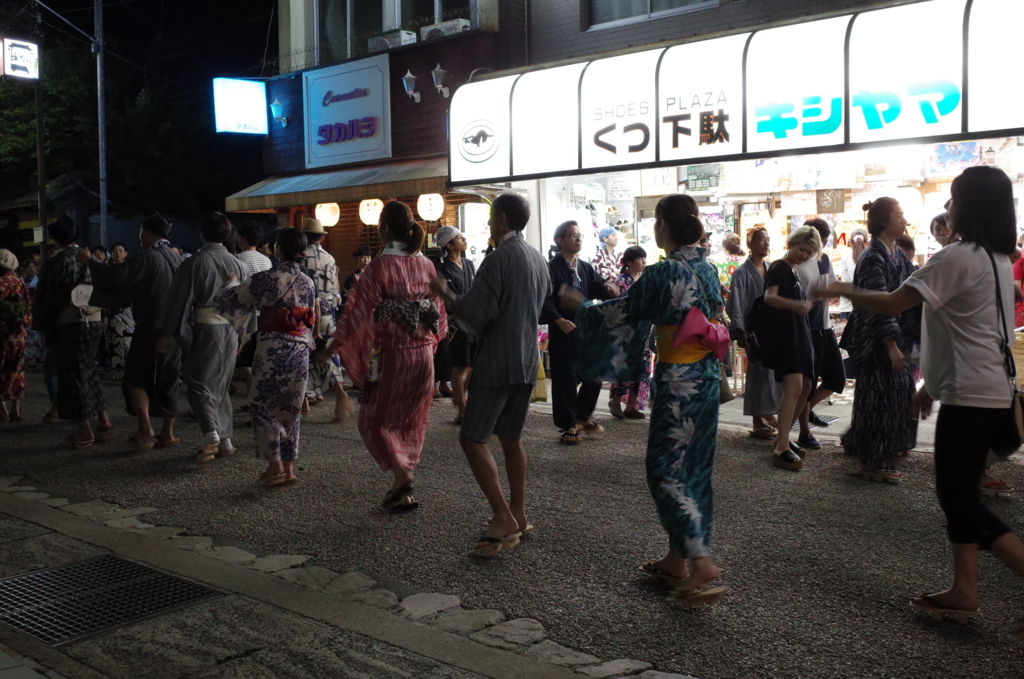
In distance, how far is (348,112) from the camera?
1661 cm

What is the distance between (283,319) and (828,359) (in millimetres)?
4617

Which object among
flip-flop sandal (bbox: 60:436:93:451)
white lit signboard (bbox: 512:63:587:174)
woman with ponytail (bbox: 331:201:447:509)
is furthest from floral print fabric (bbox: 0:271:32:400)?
white lit signboard (bbox: 512:63:587:174)

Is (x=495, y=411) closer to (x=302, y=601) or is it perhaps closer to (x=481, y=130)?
(x=302, y=601)

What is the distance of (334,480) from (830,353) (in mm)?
4344

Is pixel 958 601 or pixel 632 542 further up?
pixel 958 601

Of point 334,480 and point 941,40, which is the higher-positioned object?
point 941,40

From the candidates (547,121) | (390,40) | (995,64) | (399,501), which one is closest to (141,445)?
(399,501)

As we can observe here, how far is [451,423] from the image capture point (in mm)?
9180

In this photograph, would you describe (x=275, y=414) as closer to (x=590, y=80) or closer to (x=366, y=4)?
(x=590, y=80)

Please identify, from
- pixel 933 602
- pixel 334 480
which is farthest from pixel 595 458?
pixel 933 602

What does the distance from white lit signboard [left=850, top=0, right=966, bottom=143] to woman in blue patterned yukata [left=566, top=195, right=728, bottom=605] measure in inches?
219

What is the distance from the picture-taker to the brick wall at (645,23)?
11.0 metres

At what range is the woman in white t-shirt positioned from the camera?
367 centimetres

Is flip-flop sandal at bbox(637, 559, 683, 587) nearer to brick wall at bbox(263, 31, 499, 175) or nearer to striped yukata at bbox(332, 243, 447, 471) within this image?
striped yukata at bbox(332, 243, 447, 471)
